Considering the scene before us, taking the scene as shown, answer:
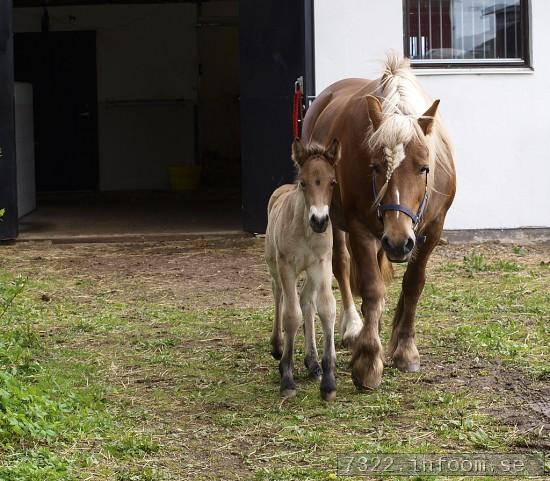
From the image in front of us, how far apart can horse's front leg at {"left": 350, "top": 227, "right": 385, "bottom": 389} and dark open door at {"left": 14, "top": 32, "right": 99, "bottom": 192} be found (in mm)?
12675

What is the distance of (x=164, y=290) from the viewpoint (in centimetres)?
909

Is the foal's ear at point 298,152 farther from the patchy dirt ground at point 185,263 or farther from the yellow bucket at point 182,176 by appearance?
the yellow bucket at point 182,176

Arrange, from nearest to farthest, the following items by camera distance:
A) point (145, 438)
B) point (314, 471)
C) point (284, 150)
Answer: point (314, 471), point (145, 438), point (284, 150)

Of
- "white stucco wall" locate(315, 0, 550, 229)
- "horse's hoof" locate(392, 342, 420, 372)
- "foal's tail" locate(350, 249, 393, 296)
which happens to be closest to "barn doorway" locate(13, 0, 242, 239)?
"white stucco wall" locate(315, 0, 550, 229)

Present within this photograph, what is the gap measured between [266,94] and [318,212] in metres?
6.05

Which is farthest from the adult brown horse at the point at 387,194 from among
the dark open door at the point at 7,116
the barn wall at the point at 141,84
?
the barn wall at the point at 141,84

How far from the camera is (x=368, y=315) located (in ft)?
19.1

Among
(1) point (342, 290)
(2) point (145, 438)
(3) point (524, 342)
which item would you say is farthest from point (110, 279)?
(2) point (145, 438)

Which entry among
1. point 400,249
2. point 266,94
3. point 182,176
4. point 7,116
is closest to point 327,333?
point 400,249

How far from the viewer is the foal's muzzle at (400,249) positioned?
5.31 m

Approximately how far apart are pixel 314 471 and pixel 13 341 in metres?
2.92

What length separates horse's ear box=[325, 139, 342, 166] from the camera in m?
5.52

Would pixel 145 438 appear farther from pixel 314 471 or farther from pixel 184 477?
pixel 314 471

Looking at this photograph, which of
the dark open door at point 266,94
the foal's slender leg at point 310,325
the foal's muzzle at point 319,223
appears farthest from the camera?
the dark open door at point 266,94
